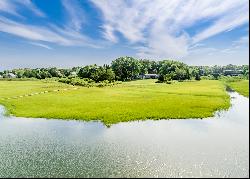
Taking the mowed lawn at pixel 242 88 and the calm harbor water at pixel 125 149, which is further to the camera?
the mowed lawn at pixel 242 88

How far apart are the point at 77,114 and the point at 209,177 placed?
28734 millimetres

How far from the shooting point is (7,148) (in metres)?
29.3

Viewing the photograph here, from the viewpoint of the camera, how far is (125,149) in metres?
28.4

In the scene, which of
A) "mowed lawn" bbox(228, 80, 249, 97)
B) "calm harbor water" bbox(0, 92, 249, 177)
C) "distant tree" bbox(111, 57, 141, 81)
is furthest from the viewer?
"distant tree" bbox(111, 57, 141, 81)

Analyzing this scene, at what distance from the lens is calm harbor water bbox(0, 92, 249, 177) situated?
912 inches

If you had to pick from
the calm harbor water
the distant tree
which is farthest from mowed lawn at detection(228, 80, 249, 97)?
the distant tree

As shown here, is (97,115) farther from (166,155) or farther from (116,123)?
(166,155)

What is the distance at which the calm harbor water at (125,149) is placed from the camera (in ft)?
76.0

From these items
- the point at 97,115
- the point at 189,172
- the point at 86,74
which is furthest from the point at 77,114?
the point at 86,74

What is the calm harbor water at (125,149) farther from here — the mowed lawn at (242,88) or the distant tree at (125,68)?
the distant tree at (125,68)

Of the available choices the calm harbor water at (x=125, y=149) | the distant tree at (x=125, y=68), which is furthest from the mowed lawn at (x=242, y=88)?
the distant tree at (x=125, y=68)

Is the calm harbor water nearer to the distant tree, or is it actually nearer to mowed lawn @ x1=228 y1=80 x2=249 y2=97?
mowed lawn @ x1=228 y1=80 x2=249 y2=97

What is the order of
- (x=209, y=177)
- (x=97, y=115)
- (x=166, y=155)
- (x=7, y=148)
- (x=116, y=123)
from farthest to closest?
(x=97, y=115), (x=116, y=123), (x=7, y=148), (x=166, y=155), (x=209, y=177)

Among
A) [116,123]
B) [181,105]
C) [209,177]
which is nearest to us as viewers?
[209,177]
